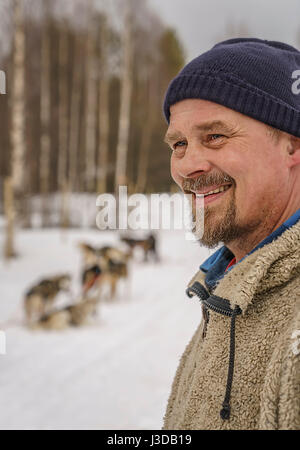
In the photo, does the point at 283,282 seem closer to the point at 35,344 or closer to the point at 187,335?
the point at 187,335

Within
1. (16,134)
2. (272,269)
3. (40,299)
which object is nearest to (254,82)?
(272,269)

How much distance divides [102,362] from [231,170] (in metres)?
3.24

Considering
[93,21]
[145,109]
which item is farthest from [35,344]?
[145,109]

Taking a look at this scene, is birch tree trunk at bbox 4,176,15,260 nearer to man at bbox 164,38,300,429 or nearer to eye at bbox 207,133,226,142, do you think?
man at bbox 164,38,300,429

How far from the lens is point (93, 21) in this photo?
1289 cm

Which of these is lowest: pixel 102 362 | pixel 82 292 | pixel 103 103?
pixel 82 292

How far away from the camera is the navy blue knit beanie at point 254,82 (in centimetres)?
92

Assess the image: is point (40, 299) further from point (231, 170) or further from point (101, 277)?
point (231, 170)

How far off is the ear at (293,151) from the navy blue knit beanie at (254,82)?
2 centimetres

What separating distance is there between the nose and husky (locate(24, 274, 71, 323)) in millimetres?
4278

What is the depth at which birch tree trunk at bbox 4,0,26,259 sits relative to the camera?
7.93 m

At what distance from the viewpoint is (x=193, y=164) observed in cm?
97

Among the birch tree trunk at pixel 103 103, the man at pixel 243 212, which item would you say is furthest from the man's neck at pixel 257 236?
the birch tree trunk at pixel 103 103

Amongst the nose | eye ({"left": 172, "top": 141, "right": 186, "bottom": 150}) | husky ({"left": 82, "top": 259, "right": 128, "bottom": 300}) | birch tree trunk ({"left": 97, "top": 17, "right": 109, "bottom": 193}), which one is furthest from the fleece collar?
birch tree trunk ({"left": 97, "top": 17, "right": 109, "bottom": 193})
